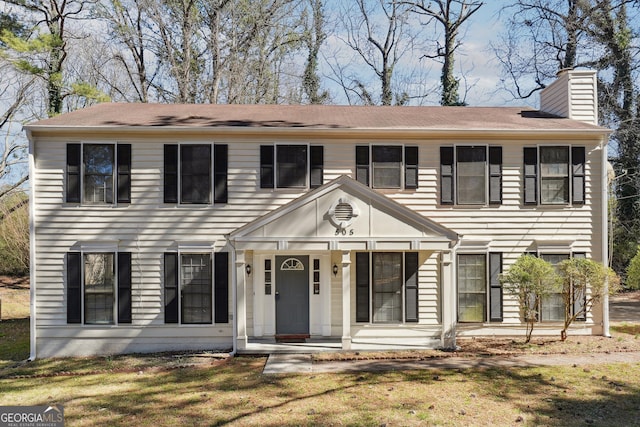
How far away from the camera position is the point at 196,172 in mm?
11367

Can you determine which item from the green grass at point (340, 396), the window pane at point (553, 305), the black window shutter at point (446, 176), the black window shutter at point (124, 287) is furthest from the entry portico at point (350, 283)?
the window pane at point (553, 305)

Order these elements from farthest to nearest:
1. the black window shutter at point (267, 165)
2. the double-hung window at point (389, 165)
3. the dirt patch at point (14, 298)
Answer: the dirt patch at point (14, 298), the double-hung window at point (389, 165), the black window shutter at point (267, 165)

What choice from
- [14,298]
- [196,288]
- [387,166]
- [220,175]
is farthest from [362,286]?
[14,298]

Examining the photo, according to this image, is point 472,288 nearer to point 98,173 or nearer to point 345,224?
point 345,224

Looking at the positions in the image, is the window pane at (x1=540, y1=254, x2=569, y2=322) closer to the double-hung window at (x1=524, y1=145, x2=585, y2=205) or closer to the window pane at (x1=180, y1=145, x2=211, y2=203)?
the double-hung window at (x1=524, y1=145, x2=585, y2=205)

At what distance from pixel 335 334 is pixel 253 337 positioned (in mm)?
2092

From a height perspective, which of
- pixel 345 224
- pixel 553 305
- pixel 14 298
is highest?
pixel 345 224

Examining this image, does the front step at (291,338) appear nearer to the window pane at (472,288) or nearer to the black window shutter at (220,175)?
the black window shutter at (220,175)

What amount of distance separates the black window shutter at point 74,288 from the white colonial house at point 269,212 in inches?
1.4

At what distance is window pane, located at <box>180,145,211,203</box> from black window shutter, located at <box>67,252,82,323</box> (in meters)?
3.21

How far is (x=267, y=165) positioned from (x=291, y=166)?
0.61 m

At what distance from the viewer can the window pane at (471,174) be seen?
11578 mm

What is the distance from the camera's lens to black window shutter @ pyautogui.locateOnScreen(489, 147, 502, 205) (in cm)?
1155

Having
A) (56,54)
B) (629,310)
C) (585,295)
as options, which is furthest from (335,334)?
(56,54)
